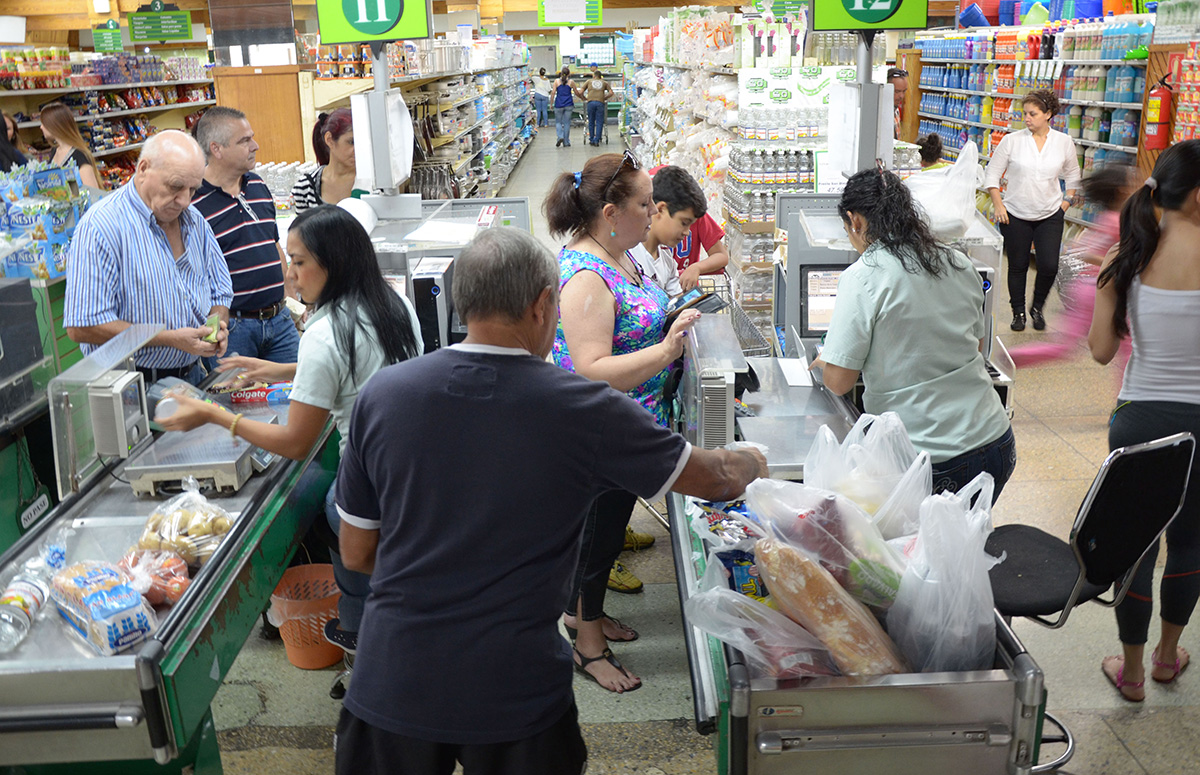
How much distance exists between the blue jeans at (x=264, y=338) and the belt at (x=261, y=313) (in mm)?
14

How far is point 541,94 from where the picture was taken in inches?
1156

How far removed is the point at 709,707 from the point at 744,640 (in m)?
0.20

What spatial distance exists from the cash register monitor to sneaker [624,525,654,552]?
1.07m

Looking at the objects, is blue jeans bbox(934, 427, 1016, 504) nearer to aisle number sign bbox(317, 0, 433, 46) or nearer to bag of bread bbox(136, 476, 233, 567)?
bag of bread bbox(136, 476, 233, 567)

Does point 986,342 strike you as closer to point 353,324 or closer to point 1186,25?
point 353,324

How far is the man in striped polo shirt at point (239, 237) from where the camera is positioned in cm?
392

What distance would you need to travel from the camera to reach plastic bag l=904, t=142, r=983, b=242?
128 inches

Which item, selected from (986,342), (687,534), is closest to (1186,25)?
(986,342)

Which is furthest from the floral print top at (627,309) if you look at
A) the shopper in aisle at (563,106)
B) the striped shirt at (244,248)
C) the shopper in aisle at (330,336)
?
the shopper in aisle at (563,106)

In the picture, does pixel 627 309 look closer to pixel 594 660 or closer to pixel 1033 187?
pixel 594 660

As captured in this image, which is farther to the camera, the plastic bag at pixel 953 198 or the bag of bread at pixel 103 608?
the plastic bag at pixel 953 198

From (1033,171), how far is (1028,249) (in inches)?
24.6

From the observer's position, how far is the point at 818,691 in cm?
166

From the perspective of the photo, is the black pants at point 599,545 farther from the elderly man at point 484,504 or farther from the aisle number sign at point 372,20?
the aisle number sign at point 372,20
